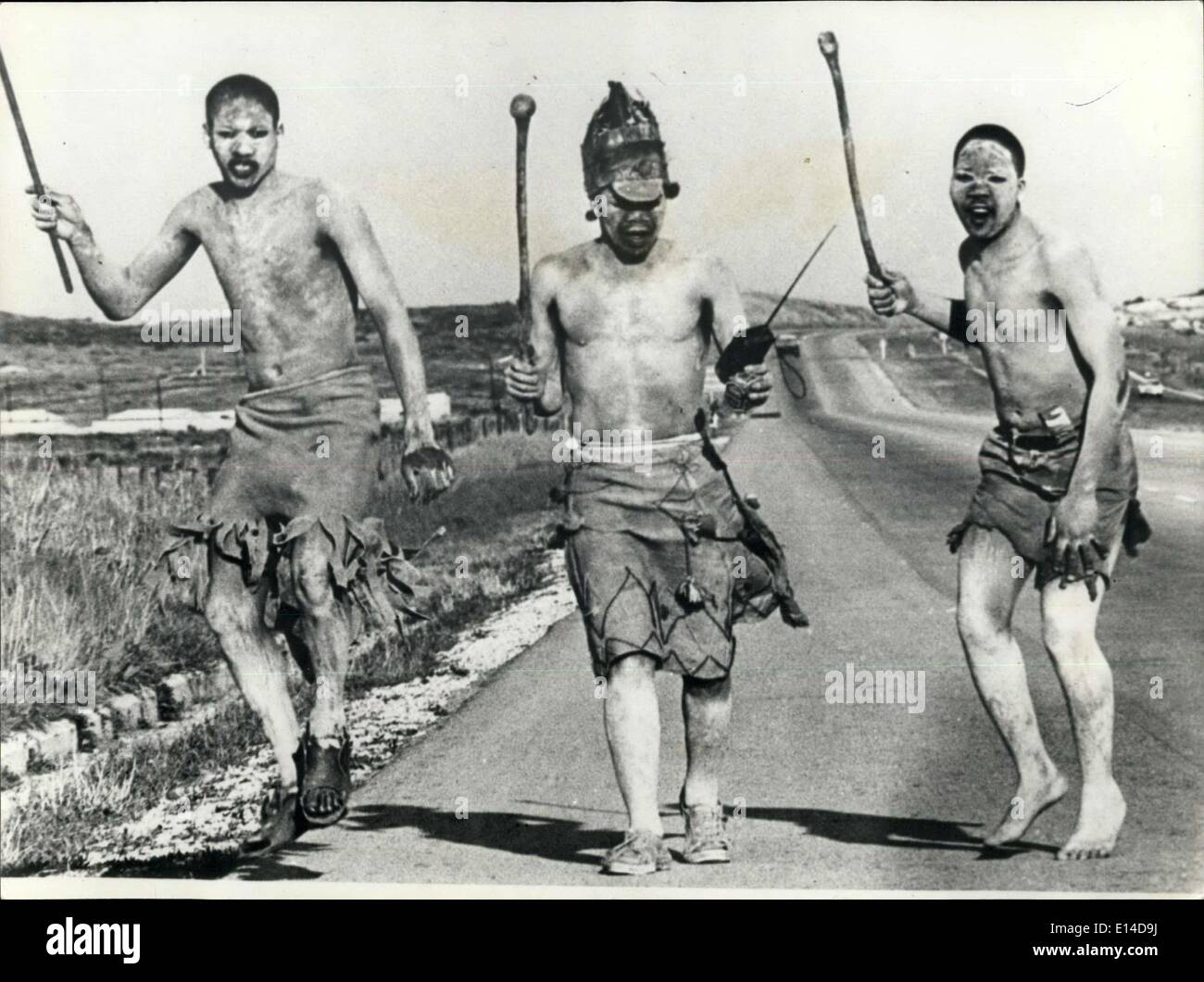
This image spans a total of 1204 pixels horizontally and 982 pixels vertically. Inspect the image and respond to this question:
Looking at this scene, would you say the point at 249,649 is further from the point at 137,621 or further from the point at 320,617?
the point at 137,621

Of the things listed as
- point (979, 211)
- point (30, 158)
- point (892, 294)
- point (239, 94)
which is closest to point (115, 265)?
point (30, 158)

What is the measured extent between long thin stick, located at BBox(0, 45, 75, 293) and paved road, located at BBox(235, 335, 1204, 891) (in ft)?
7.41

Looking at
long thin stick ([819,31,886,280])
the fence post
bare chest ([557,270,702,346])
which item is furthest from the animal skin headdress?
the fence post

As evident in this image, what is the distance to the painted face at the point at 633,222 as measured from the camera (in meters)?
7.64

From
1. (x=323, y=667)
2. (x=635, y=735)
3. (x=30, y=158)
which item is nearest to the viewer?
(x=635, y=735)

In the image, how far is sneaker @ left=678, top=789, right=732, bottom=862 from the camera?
753 cm

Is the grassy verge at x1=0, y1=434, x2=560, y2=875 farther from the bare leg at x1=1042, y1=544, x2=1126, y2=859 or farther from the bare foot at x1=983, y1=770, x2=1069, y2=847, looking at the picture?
the bare leg at x1=1042, y1=544, x2=1126, y2=859

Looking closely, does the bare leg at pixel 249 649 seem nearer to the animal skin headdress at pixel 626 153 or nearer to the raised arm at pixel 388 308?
the raised arm at pixel 388 308

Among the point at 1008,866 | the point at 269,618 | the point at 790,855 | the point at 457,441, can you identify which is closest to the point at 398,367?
the point at 269,618

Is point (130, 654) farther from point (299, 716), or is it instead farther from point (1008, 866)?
point (1008, 866)

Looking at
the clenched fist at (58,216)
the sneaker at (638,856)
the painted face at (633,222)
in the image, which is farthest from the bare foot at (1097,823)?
the clenched fist at (58,216)

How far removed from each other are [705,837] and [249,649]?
174cm

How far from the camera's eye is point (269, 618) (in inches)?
316

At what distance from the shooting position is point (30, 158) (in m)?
8.30
